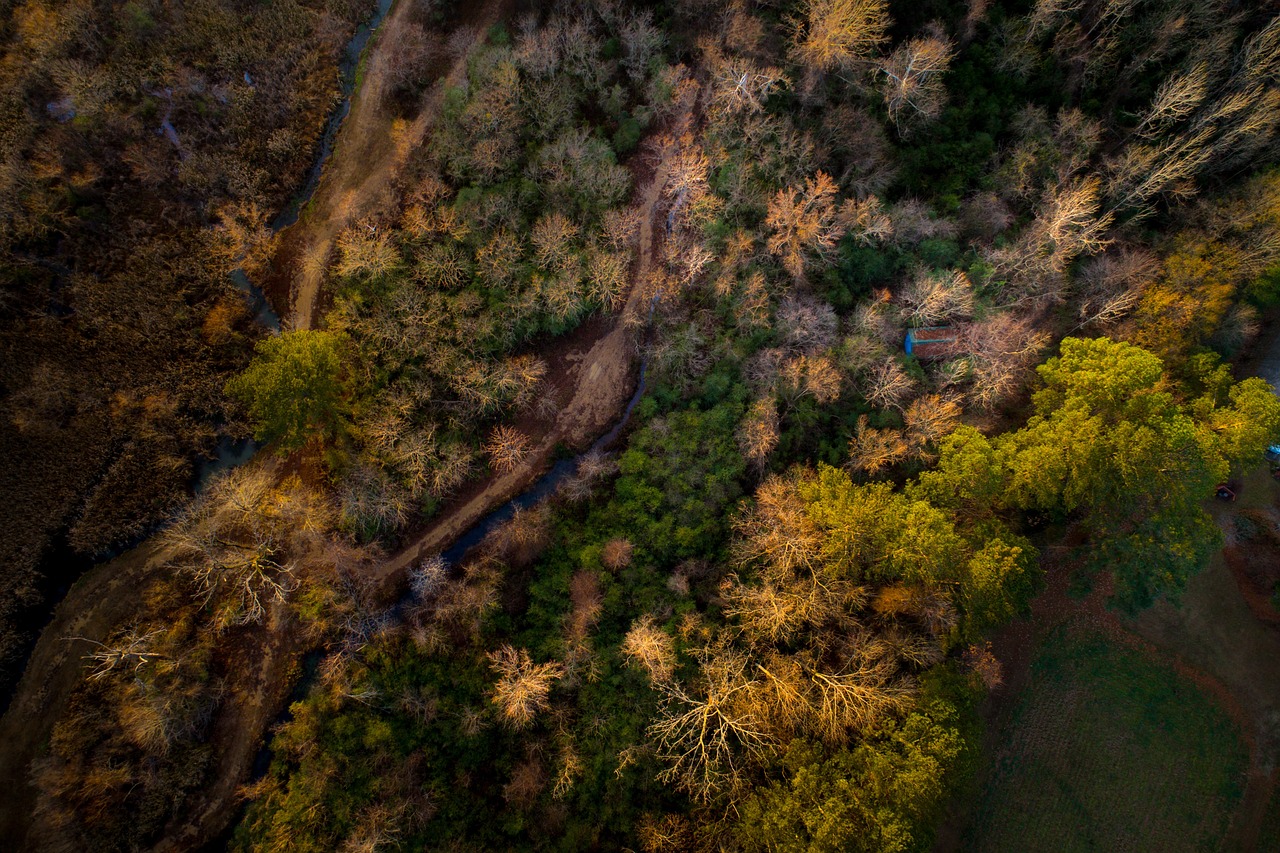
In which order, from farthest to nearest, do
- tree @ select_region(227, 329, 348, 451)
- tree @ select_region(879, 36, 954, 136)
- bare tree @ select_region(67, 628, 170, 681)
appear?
tree @ select_region(879, 36, 954, 136) → bare tree @ select_region(67, 628, 170, 681) → tree @ select_region(227, 329, 348, 451)

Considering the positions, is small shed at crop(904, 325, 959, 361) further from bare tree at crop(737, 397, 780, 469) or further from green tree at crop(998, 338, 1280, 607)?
bare tree at crop(737, 397, 780, 469)

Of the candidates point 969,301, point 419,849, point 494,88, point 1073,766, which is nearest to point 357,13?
point 494,88

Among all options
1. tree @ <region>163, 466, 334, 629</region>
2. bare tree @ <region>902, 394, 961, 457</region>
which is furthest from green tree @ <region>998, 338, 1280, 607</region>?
tree @ <region>163, 466, 334, 629</region>

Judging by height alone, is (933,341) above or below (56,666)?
above

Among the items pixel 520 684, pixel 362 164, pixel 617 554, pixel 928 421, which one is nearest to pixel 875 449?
pixel 928 421

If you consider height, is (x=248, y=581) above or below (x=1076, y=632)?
above

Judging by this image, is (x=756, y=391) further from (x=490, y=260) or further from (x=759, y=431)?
(x=490, y=260)

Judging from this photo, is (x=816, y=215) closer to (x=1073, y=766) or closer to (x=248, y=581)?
(x=1073, y=766)
